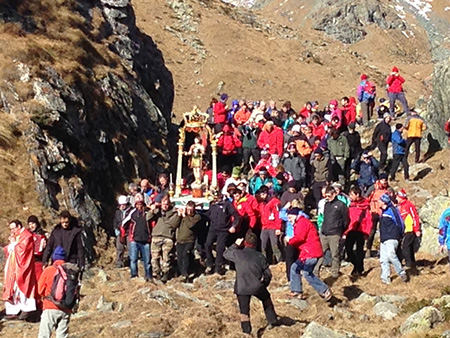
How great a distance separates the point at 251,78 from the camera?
54625 mm

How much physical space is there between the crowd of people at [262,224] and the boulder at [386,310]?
91cm

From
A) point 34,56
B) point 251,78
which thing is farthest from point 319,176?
point 251,78

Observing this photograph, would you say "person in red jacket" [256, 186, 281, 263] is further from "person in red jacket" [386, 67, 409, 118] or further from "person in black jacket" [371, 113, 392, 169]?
"person in red jacket" [386, 67, 409, 118]

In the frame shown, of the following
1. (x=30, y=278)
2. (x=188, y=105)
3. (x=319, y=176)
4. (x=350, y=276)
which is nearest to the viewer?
(x=30, y=278)

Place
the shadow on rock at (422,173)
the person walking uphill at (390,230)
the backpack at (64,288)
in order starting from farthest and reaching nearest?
the shadow on rock at (422,173) < the person walking uphill at (390,230) < the backpack at (64,288)

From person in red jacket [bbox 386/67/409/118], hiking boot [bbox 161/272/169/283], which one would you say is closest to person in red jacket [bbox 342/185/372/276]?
hiking boot [bbox 161/272/169/283]

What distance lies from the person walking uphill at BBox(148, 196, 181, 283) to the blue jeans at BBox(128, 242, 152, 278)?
16 centimetres

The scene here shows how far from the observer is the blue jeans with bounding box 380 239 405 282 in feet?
44.0

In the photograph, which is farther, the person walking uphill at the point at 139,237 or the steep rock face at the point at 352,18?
the steep rock face at the point at 352,18

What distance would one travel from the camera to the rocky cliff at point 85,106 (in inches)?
721

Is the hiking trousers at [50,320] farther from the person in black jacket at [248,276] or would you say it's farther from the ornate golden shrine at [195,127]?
the ornate golden shrine at [195,127]

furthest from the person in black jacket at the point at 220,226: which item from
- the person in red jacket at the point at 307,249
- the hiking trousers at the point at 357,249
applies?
the person in red jacket at the point at 307,249

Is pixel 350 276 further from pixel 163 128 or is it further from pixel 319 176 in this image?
pixel 163 128

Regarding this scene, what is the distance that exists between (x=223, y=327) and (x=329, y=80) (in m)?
49.1
